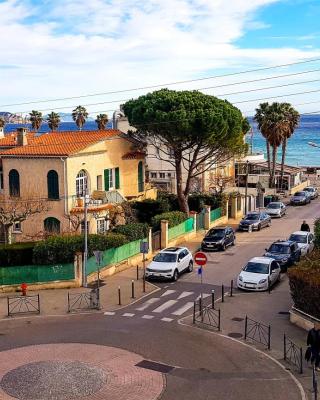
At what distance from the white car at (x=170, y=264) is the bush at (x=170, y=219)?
6.37 metres

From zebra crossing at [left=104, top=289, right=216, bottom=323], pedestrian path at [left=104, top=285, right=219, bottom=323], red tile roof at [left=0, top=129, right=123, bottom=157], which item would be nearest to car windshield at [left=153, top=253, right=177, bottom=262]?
pedestrian path at [left=104, top=285, right=219, bottom=323]

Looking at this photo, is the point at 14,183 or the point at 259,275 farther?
the point at 14,183

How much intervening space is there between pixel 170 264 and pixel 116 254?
3.40 m

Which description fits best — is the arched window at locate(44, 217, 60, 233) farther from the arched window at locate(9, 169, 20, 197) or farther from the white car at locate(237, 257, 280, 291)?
the white car at locate(237, 257, 280, 291)

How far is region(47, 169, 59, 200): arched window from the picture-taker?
36.6 m

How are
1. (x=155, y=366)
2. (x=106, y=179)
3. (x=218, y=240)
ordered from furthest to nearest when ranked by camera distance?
(x=106, y=179), (x=218, y=240), (x=155, y=366)

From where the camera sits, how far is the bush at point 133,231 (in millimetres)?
33281

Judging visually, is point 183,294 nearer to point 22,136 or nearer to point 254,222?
point 254,222

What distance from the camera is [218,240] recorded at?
36.1 m

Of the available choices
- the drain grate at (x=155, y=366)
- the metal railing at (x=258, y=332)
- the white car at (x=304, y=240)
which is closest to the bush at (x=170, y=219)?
the white car at (x=304, y=240)

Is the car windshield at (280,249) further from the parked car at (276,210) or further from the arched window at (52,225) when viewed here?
the parked car at (276,210)

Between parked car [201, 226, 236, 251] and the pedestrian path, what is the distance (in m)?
9.00

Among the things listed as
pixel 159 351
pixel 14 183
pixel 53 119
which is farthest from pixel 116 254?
pixel 53 119

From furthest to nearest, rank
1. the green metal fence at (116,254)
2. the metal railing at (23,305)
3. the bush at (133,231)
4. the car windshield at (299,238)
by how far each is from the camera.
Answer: the car windshield at (299,238) < the bush at (133,231) < the green metal fence at (116,254) < the metal railing at (23,305)
